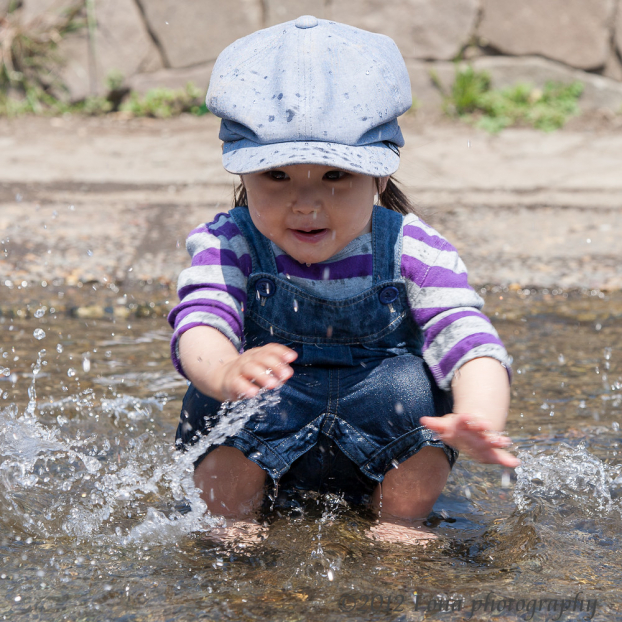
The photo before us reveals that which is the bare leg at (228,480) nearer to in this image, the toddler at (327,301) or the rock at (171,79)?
the toddler at (327,301)

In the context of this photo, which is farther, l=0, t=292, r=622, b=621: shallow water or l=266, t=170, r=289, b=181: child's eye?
l=266, t=170, r=289, b=181: child's eye

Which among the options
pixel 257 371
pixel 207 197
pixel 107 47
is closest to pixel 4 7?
pixel 107 47

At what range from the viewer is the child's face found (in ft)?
5.29

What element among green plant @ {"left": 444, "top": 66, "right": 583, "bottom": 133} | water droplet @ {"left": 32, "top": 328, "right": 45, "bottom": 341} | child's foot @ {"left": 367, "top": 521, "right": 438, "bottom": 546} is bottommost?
water droplet @ {"left": 32, "top": 328, "right": 45, "bottom": 341}

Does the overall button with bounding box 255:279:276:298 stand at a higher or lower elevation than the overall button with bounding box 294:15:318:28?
lower

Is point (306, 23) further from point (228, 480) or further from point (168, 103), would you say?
point (168, 103)

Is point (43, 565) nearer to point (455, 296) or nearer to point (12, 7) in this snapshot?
point (455, 296)

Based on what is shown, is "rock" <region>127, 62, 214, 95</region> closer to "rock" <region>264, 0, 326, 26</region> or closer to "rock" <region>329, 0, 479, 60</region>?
"rock" <region>264, 0, 326, 26</region>

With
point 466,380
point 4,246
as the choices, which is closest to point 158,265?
point 4,246

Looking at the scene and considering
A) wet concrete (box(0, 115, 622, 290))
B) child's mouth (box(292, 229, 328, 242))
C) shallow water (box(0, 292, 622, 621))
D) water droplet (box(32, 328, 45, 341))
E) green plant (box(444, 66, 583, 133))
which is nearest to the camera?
shallow water (box(0, 292, 622, 621))

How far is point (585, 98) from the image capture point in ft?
18.8

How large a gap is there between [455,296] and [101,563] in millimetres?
856

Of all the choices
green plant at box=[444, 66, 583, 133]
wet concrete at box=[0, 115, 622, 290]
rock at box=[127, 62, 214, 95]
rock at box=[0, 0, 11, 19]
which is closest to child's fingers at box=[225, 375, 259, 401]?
wet concrete at box=[0, 115, 622, 290]

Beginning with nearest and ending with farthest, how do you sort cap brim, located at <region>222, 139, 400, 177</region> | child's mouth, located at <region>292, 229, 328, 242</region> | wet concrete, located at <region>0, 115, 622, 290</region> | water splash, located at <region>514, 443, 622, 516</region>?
1. cap brim, located at <region>222, 139, 400, 177</region>
2. child's mouth, located at <region>292, 229, 328, 242</region>
3. water splash, located at <region>514, 443, 622, 516</region>
4. wet concrete, located at <region>0, 115, 622, 290</region>
